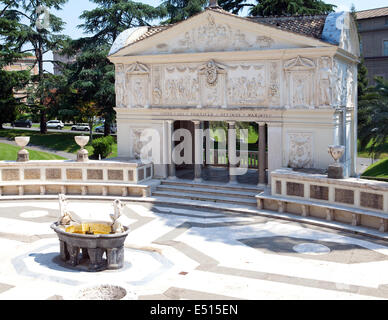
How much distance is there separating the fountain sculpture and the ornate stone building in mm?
9354

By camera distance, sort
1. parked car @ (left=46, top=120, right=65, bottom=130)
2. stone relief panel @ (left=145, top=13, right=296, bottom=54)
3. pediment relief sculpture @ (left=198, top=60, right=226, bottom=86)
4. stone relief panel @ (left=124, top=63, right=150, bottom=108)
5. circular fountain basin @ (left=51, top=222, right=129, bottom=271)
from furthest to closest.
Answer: parked car @ (left=46, top=120, right=65, bottom=130)
stone relief panel @ (left=124, top=63, right=150, bottom=108)
pediment relief sculpture @ (left=198, top=60, right=226, bottom=86)
stone relief panel @ (left=145, top=13, right=296, bottom=54)
circular fountain basin @ (left=51, top=222, right=129, bottom=271)

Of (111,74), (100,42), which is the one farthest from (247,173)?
(100,42)

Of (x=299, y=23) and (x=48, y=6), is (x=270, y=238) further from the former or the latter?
(x=48, y=6)

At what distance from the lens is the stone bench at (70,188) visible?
72.9ft

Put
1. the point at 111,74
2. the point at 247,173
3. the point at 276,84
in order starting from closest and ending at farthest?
the point at 276,84 < the point at 247,173 < the point at 111,74

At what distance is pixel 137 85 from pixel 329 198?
36.2 feet

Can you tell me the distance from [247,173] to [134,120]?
6416mm

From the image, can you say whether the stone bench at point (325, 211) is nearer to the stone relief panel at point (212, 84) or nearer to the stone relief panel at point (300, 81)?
the stone relief panel at point (300, 81)

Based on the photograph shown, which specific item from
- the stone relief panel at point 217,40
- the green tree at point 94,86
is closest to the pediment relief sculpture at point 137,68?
the stone relief panel at point 217,40

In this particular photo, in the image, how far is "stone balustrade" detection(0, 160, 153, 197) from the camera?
880 inches

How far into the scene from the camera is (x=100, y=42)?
42031 millimetres

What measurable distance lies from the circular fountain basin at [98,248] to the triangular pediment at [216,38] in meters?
11.2

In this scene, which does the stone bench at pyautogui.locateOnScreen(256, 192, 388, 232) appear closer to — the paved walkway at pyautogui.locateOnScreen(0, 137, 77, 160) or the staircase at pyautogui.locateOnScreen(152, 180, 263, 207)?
the staircase at pyautogui.locateOnScreen(152, 180, 263, 207)

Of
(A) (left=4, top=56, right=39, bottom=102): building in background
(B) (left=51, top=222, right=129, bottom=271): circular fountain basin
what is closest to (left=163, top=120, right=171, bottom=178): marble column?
(B) (left=51, top=222, right=129, bottom=271): circular fountain basin
